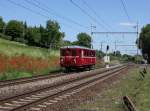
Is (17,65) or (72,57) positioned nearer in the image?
(17,65)

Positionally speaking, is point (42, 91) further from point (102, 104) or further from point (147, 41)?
point (147, 41)

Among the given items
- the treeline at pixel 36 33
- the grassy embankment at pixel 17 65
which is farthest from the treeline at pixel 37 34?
the grassy embankment at pixel 17 65

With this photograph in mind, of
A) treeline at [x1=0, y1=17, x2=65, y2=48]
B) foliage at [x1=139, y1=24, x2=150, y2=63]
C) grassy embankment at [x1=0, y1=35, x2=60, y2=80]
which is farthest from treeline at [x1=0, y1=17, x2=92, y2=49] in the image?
grassy embankment at [x1=0, y1=35, x2=60, y2=80]

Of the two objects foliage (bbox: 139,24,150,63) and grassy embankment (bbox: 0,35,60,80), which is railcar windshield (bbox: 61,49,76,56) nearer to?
grassy embankment (bbox: 0,35,60,80)

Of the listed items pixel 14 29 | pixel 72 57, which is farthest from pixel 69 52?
pixel 14 29

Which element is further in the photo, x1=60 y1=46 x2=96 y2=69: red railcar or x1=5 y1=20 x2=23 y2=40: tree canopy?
x1=5 y1=20 x2=23 y2=40: tree canopy

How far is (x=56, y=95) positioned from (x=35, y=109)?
5277mm

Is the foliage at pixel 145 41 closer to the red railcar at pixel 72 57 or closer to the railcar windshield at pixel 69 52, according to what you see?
the red railcar at pixel 72 57

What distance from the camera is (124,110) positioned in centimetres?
1452

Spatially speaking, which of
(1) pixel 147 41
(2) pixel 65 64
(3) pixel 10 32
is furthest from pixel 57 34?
(2) pixel 65 64

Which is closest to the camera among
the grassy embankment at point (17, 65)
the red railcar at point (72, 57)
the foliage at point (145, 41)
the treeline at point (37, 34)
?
the grassy embankment at point (17, 65)

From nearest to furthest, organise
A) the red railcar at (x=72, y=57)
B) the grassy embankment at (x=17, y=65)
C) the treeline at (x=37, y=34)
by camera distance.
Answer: the grassy embankment at (x=17, y=65), the red railcar at (x=72, y=57), the treeline at (x=37, y=34)

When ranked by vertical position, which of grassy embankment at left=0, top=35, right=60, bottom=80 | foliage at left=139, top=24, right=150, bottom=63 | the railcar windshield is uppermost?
foliage at left=139, top=24, right=150, bottom=63

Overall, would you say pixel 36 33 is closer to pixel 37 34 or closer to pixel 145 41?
pixel 37 34
